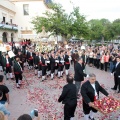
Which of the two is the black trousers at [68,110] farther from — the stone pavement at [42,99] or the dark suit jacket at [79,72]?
the dark suit jacket at [79,72]

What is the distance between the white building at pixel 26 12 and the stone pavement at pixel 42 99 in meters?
32.4

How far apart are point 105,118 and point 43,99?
339cm

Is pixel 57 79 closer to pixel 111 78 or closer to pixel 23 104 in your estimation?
pixel 111 78

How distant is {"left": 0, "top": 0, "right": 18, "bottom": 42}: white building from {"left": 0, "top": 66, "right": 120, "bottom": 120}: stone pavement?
25549 millimetres

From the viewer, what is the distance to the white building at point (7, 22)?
1500 inches

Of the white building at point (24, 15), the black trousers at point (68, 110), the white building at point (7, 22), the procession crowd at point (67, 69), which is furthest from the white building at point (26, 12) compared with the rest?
the black trousers at point (68, 110)

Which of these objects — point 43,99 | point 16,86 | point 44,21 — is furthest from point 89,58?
point 44,21

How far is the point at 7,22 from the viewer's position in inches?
1603

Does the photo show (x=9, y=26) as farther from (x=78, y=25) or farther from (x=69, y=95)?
(x=69, y=95)

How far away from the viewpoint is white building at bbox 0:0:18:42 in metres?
38.1

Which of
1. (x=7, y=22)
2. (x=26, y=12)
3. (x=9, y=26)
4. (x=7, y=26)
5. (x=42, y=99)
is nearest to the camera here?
(x=42, y=99)

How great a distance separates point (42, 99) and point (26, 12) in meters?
38.3

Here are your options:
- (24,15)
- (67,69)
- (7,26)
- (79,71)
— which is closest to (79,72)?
(79,71)

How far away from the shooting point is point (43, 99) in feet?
32.7
